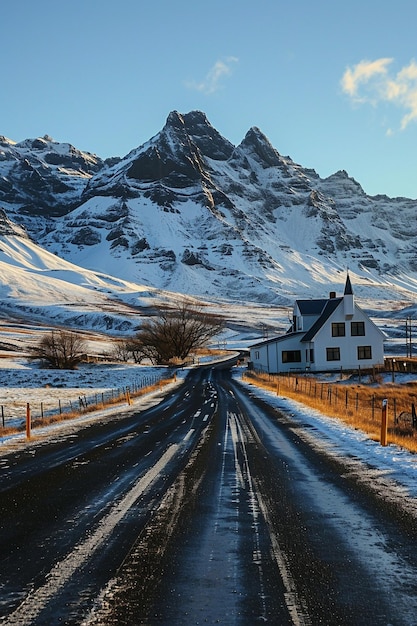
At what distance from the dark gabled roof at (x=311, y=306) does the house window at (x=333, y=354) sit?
5523 millimetres

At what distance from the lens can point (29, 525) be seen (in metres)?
7.00

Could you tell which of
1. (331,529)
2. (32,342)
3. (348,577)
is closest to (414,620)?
(348,577)

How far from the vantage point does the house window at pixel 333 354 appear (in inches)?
2231

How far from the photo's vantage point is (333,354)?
56781mm

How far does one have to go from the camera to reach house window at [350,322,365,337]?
188ft

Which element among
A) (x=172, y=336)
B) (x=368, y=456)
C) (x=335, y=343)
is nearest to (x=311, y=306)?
(x=335, y=343)

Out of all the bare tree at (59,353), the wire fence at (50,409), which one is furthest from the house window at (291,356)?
the bare tree at (59,353)

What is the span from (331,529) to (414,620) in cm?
238

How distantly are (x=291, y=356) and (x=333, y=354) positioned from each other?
5.19m

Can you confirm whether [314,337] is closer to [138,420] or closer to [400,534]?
[138,420]

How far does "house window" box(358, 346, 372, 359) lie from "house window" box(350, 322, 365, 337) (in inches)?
54.0

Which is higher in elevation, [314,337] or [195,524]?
[314,337]

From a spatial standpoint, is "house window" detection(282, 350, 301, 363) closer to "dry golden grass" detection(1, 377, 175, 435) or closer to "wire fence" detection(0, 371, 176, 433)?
"wire fence" detection(0, 371, 176, 433)

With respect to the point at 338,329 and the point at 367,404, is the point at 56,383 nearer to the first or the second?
the point at 338,329
